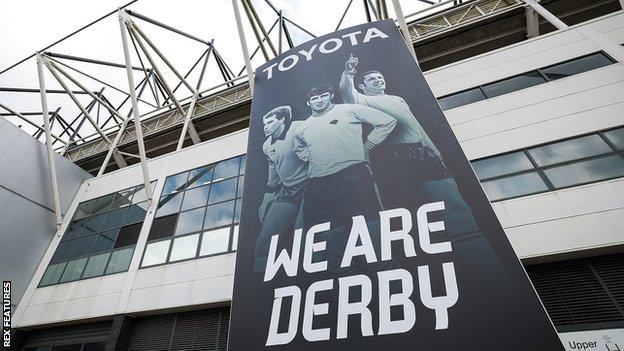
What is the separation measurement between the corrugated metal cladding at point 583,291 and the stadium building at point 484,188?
1.0 inches

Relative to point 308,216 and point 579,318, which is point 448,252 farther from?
point 579,318

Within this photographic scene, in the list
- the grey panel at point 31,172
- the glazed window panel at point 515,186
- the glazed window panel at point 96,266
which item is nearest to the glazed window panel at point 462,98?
the glazed window panel at point 515,186

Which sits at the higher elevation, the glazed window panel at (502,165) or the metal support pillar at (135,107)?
the metal support pillar at (135,107)

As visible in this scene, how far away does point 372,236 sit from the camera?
6125mm

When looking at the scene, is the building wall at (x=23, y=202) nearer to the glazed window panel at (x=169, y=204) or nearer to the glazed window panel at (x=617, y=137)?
the glazed window panel at (x=169, y=204)

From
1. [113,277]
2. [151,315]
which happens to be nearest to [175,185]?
[113,277]

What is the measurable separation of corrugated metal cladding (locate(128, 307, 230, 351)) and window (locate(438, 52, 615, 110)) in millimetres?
10580

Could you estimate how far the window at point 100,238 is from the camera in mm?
13914

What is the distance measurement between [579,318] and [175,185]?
14.6 m

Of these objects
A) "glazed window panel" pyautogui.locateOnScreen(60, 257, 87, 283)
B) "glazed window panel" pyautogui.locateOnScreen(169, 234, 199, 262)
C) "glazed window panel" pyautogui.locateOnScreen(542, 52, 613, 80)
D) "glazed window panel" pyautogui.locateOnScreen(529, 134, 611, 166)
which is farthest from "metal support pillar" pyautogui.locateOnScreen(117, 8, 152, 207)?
"glazed window panel" pyautogui.locateOnScreen(542, 52, 613, 80)

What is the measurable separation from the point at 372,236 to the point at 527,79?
30.1 ft

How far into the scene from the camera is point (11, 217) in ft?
50.3

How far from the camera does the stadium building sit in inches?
310

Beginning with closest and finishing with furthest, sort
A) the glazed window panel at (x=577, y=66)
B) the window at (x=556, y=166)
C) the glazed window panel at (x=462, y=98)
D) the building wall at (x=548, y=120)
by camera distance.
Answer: the building wall at (x=548, y=120)
the window at (x=556, y=166)
the glazed window panel at (x=577, y=66)
the glazed window panel at (x=462, y=98)
